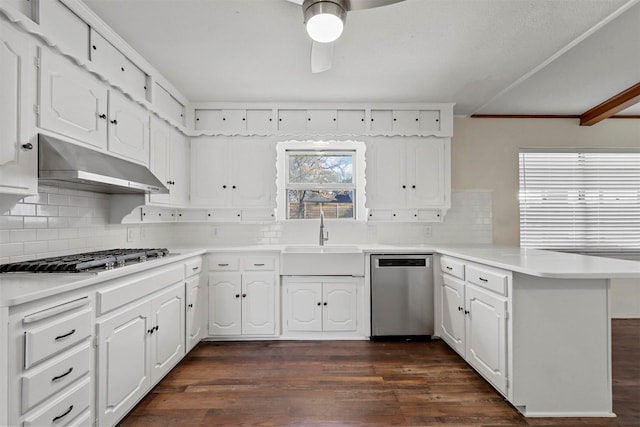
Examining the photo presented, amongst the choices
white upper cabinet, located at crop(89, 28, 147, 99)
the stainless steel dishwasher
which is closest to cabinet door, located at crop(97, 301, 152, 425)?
white upper cabinet, located at crop(89, 28, 147, 99)

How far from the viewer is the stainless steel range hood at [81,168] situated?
1650 millimetres

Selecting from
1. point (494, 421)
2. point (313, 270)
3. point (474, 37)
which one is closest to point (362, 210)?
point (313, 270)

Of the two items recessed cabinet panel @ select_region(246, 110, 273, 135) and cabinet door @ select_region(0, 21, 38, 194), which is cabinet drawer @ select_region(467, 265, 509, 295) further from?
cabinet door @ select_region(0, 21, 38, 194)

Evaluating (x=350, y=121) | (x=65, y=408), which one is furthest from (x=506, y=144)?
(x=65, y=408)

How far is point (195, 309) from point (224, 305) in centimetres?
31

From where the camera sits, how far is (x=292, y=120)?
3.58 metres

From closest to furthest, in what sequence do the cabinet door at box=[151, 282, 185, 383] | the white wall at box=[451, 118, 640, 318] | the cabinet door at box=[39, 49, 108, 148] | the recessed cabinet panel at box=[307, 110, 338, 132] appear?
the cabinet door at box=[39, 49, 108, 148] → the cabinet door at box=[151, 282, 185, 383] → the recessed cabinet panel at box=[307, 110, 338, 132] → the white wall at box=[451, 118, 640, 318]

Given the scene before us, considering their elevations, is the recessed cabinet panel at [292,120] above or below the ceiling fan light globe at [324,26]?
above

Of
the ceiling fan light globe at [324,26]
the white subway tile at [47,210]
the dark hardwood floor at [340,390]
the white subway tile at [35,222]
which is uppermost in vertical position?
the ceiling fan light globe at [324,26]

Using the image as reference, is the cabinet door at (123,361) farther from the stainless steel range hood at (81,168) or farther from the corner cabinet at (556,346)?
the corner cabinet at (556,346)

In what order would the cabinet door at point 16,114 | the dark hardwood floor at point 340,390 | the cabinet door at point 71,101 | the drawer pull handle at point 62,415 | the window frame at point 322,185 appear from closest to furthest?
the drawer pull handle at point 62,415 < the cabinet door at point 16,114 < the cabinet door at point 71,101 < the dark hardwood floor at point 340,390 < the window frame at point 322,185

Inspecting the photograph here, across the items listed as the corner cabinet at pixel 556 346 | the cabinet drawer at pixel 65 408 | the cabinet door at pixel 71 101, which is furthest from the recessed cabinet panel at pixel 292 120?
the cabinet drawer at pixel 65 408

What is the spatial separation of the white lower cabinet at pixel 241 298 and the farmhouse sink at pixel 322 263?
23 centimetres

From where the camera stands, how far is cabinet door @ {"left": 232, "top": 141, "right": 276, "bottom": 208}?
360cm
